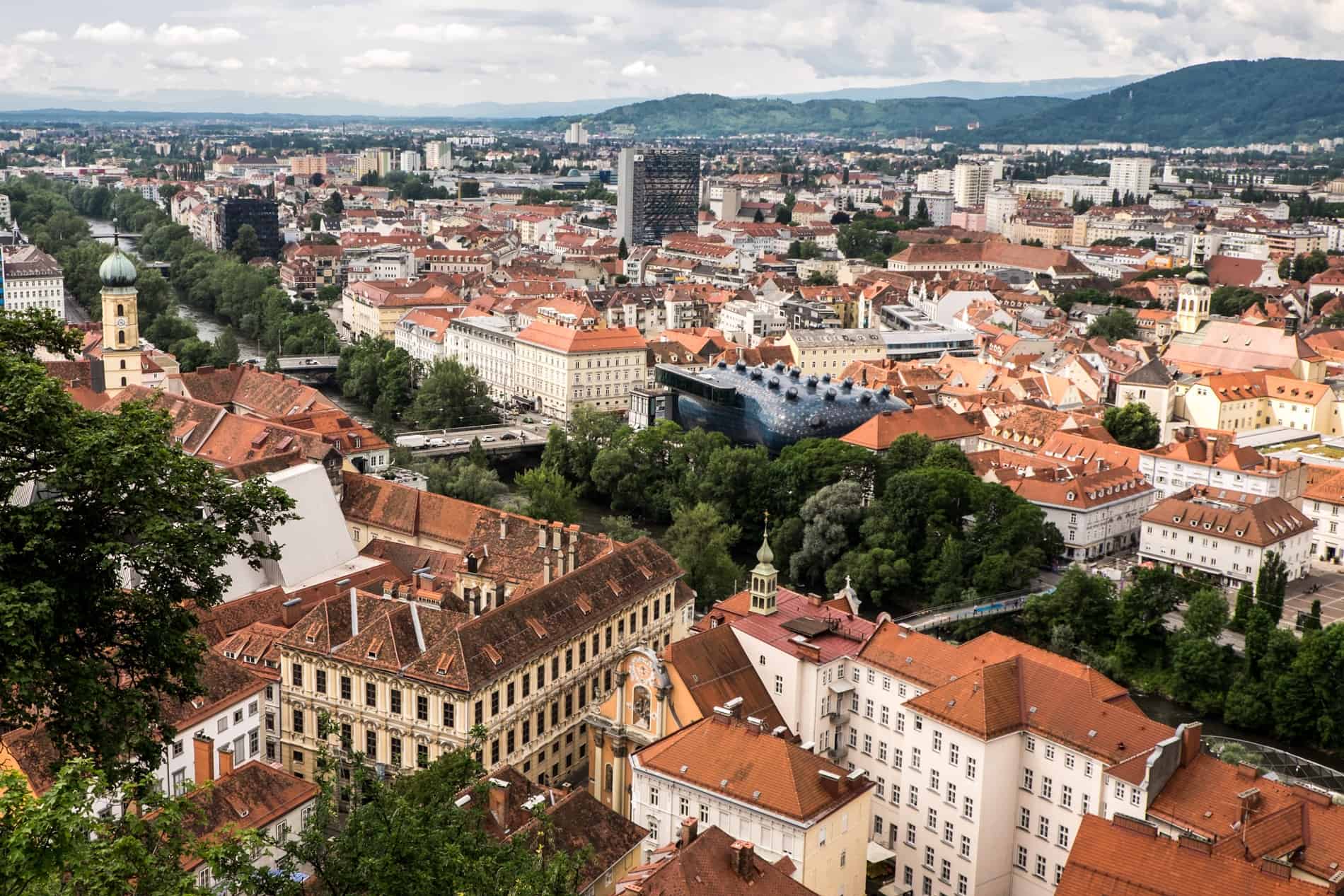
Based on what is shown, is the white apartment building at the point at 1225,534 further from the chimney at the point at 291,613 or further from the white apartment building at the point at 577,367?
the white apartment building at the point at 577,367

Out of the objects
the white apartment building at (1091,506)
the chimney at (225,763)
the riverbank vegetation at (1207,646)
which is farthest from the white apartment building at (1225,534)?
the chimney at (225,763)

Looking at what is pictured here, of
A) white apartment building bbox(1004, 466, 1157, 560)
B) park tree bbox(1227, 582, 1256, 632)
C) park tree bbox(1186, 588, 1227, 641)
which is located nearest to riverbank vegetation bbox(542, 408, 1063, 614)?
white apartment building bbox(1004, 466, 1157, 560)

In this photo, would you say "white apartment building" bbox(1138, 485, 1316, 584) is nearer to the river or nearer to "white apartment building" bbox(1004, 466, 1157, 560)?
"white apartment building" bbox(1004, 466, 1157, 560)

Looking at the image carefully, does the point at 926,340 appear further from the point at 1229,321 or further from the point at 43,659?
the point at 43,659

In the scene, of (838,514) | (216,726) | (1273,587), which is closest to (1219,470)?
(1273,587)

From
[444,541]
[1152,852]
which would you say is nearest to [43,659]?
[1152,852]

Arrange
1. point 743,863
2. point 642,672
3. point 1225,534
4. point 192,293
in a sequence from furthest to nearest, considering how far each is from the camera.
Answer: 1. point 192,293
2. point 1225,534
3. point 642,672
4. point 743,863

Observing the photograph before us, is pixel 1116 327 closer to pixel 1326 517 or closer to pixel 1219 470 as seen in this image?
pixel 1219 470
